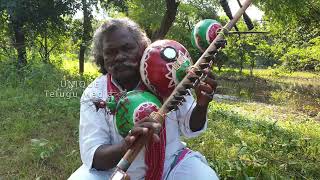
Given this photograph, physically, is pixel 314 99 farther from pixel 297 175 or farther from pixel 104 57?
pixel 104 57

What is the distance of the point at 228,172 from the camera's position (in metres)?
3.67

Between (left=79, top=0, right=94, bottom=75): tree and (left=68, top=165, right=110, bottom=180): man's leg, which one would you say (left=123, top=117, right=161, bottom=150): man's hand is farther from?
(left=79, top=0, right=94, bottom=75): tree

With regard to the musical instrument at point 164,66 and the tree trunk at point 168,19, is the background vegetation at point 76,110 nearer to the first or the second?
the tree trunk at point 168,19

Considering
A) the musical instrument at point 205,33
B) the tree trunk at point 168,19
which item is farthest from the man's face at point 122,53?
the tree trunk at point 168,19

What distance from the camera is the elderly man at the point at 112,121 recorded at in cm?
211

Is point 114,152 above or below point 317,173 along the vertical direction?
above

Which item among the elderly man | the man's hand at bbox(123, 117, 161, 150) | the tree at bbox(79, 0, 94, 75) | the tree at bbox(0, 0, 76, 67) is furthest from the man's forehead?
the tree at bbox(79, 0, 94, 75)

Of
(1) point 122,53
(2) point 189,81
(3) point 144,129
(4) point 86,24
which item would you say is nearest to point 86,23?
(4) point 86,24

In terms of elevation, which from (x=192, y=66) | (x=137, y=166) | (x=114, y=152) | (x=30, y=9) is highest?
(x=30, y=9)

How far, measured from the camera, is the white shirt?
7.27 ft

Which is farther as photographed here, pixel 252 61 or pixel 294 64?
pixel 252 61

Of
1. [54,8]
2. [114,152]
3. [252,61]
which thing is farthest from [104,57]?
[252,61]

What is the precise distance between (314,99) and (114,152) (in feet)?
49.7

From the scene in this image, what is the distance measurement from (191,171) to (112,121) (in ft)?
1.63
